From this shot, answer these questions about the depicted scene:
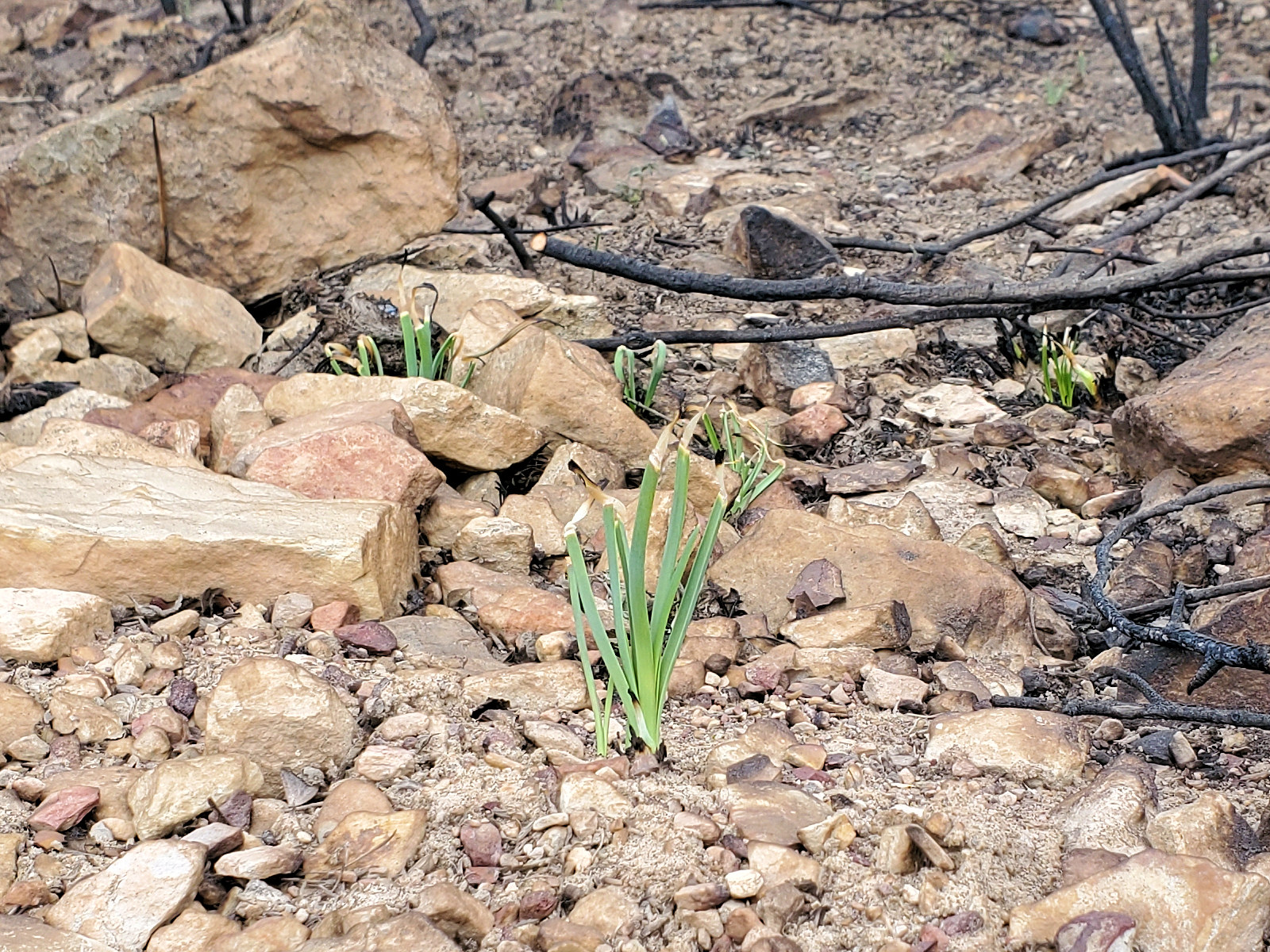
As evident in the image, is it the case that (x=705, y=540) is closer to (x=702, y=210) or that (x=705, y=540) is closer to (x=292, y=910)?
(x=292, y=910)

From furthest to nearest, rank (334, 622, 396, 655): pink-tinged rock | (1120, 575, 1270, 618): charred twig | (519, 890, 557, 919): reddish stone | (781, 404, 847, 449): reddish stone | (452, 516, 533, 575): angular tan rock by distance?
(781, 404, 847, 449): reddish stone < (452, 516, 533, 575): angular tan rock < (1120, 575, 1270, 618): charred twig < (334, 622, 396, 655): pink-tinged rock < (519, 890, 557, 919): reddish stone

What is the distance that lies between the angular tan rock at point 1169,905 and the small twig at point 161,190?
11.5 ft

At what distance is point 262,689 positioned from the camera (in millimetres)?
1744

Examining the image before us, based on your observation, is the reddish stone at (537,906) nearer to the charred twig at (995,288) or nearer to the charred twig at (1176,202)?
the charred twig at (995,288)

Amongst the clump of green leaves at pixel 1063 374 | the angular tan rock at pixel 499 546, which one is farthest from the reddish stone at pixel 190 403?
the clump of green leaves at pixel 1063 374

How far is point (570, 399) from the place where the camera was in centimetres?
306

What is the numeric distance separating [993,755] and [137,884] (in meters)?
1.14

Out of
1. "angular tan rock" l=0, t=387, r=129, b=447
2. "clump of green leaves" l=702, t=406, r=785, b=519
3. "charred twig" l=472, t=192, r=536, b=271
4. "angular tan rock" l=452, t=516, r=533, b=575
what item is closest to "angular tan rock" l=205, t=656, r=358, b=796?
"angular tan rock" l=452, t=516, r=533, b=575

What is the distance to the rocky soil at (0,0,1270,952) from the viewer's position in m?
1.49

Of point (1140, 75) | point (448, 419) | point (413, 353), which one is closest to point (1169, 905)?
point (448, 419)

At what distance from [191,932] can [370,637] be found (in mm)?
760

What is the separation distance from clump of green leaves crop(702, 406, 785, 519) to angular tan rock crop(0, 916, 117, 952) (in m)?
1.61

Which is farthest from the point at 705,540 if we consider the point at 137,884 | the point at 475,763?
the point at 137,884

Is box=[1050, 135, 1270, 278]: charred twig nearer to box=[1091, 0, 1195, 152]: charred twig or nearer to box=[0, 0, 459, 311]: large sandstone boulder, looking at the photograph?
box=[1091, 0, 1195, 152]: charred twig
